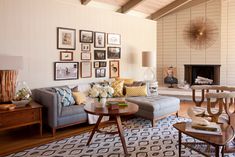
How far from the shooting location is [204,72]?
6887mm

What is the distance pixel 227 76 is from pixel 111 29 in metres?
3.73

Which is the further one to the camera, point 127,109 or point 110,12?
point 110,12

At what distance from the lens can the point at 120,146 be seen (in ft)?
11.0

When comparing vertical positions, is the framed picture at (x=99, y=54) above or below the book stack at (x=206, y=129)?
above

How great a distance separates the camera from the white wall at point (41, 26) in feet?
13.1

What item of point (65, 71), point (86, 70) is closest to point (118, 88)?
point (86, 70)

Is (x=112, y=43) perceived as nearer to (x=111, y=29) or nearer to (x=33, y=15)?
(x=111, y=29)

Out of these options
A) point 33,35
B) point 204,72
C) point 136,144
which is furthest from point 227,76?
point 33,35

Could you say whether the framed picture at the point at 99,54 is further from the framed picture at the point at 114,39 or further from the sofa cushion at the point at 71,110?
the sofa cushion at the point at 71,110

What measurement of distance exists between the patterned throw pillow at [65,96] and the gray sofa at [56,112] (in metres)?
0.12

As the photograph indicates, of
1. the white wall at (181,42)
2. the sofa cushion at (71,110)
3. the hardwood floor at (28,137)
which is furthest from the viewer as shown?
the white wall at (181,42)

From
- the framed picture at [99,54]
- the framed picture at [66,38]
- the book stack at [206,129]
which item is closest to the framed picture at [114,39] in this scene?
the framed picture at [99,54]

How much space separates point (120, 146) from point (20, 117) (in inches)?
65.4

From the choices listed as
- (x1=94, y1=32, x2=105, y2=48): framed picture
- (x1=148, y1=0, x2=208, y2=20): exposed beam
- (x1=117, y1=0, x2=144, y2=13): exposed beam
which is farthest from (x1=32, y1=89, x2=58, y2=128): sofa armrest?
(x1=148, y1=0, x2=208, y2=20): exposed beam
